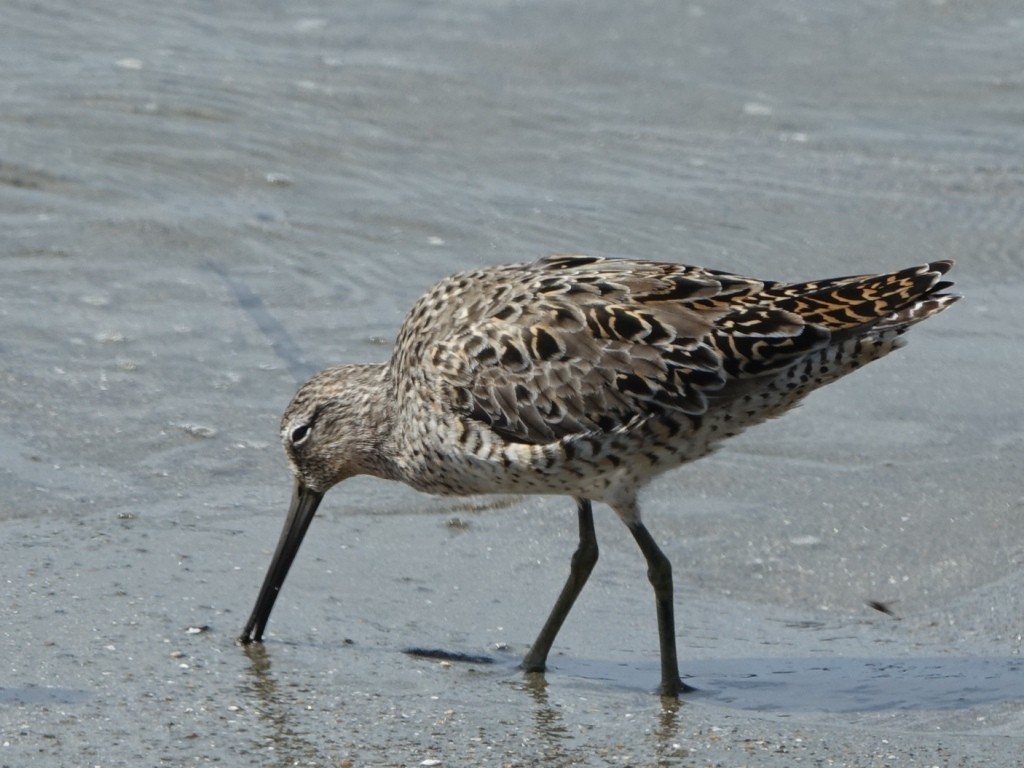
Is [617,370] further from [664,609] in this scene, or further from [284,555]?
[284,555]

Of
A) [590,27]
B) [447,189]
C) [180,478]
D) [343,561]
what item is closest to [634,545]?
[343,561]

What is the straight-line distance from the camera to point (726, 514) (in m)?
6.29

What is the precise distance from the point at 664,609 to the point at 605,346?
2.69 feet

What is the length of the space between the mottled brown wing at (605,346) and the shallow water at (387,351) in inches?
30.1

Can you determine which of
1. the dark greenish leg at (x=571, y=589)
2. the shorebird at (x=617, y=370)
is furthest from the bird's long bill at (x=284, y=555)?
the dark greenish leg at (x=571, y=589)

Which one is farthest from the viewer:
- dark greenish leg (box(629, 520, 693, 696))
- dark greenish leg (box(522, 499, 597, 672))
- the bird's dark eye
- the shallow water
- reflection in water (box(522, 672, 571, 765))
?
the bird's dark eye

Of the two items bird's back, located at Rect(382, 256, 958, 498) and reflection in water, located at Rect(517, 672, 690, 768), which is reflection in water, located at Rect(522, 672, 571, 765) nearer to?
reflection in water, located at Rect(517, 672, 690, 768)

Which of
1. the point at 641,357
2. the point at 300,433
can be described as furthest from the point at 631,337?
the point at 300,433

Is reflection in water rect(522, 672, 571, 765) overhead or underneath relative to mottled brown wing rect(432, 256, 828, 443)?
underneath

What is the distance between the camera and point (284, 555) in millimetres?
5465

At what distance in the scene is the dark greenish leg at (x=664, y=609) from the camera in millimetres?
5059

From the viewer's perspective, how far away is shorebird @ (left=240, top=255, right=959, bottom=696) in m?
5.15

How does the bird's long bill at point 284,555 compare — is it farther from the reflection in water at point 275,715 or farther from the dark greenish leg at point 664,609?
the dark greenish leg at point 664,609

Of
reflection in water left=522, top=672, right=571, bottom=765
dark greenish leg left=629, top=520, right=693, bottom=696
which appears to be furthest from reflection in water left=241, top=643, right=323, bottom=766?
dark greenish leg left=629, top=520, right=693, bottom=696
